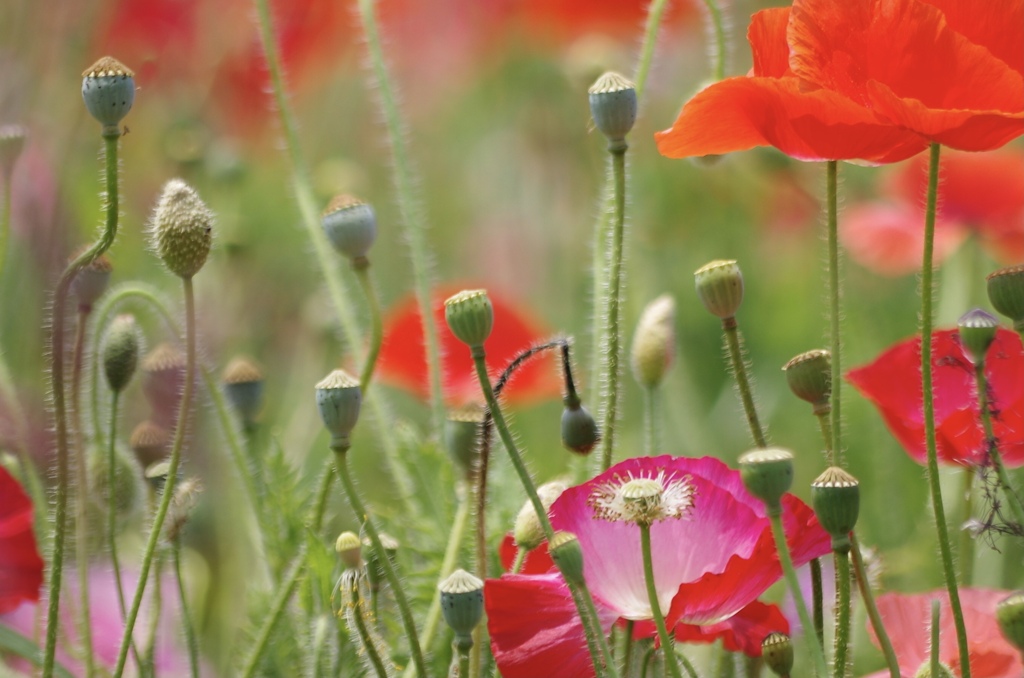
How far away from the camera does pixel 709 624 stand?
54cm

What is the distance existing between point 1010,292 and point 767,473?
0.15 metres

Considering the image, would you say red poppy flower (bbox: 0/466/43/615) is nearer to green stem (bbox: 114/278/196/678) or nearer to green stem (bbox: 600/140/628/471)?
green stem (bbox: 114/278/196/678)

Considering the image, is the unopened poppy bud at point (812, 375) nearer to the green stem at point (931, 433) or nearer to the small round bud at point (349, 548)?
the green stem at point (931, 433)

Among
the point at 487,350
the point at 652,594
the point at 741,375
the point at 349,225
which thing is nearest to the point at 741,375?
the point at 741,375

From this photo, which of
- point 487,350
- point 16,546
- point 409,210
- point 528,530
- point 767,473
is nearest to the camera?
point 767,473

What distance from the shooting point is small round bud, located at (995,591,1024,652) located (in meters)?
0.47

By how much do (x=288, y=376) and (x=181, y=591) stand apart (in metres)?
1.09

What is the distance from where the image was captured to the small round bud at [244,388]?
0.72 meters

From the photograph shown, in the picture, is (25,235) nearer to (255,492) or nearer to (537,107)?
(255,492)

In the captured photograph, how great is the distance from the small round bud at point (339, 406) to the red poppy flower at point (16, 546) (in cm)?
22

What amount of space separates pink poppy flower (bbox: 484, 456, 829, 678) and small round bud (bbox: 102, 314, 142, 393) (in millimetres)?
214

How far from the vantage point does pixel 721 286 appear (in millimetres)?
515

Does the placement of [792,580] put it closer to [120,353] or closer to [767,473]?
[767,473]

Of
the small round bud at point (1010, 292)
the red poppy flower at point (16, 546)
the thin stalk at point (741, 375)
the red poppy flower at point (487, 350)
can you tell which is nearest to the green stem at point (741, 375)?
the thin stalk at point (741, 375)
